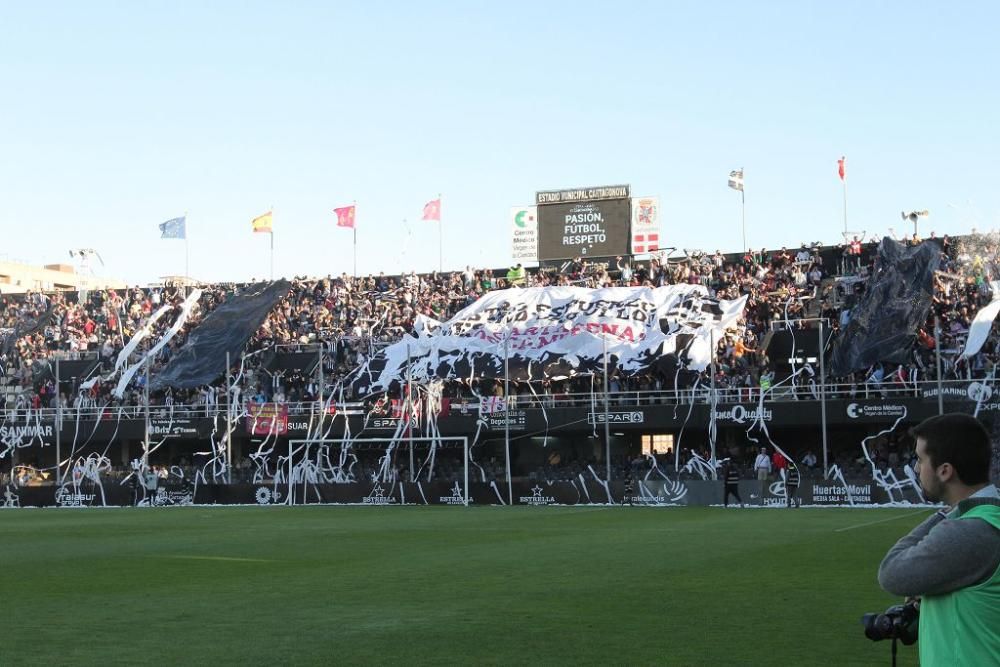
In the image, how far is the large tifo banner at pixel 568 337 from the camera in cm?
5453

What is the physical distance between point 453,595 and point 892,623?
11652mm

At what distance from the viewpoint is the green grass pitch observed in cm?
1182

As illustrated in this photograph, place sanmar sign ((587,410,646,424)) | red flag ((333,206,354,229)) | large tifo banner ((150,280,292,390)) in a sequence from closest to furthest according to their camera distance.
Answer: sanmar sign ((587,410,646,424)) → large tifo banner ((150,280,292,390)) → red flag ((333,206,354,229))

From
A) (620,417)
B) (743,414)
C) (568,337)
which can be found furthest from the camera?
(568,337)

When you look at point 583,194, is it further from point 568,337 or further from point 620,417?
point 620,417

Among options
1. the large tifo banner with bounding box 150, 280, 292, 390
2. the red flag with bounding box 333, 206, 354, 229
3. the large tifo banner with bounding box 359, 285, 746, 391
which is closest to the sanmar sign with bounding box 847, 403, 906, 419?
the large tifo banner with bounding box 359, 285, 746, 391

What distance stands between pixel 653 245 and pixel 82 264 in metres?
38.3

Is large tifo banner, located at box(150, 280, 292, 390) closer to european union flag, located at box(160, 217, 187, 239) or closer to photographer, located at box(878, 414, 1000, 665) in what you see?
european union flag, located at box(160, 217, 187, 239)

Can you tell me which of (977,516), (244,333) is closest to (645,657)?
(977,516)

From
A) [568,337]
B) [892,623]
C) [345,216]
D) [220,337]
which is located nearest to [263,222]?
[345,216]

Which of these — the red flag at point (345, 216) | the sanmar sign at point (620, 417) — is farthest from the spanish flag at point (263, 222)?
the sanmar sign at point (620, 417)

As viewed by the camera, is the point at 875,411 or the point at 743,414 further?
the point at 743,414

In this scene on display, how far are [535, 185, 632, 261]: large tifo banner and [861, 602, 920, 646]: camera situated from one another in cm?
6136

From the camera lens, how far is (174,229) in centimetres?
7731
